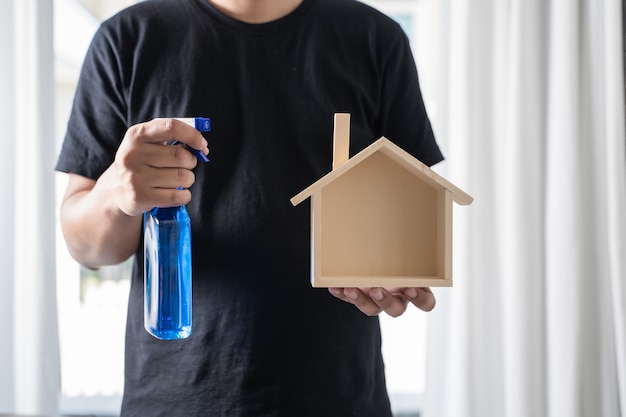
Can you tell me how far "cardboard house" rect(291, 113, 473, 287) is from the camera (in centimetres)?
81

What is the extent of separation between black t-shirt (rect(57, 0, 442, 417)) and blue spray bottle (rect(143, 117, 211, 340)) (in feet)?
0.36

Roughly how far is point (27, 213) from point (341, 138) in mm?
1064

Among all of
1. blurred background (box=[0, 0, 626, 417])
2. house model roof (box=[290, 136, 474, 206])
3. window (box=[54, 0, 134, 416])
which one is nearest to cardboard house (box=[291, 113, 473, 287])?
house model roof (box=[290, 136, 474, 206])

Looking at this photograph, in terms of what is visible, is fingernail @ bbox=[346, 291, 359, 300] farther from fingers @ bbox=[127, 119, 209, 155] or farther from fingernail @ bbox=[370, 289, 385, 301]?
fingers @ bbox=[127, 119, 209, 155]

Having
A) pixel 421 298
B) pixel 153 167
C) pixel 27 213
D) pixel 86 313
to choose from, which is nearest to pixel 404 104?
pixel 421 298

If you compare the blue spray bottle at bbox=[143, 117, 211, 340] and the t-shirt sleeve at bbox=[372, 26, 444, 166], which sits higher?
the t-shirt sleeve at bbox=[372, 26, 444, 166]

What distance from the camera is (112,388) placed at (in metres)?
1.76

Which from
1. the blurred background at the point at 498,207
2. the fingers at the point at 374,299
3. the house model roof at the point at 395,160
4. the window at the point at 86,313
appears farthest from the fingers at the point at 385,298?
the window at the point at 86,313

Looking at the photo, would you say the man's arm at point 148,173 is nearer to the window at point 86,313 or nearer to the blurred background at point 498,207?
the blurred background at point 498,207

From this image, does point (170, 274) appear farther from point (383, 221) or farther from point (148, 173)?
point (383, 221)

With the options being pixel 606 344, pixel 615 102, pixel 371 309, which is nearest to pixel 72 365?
pixel 371 309

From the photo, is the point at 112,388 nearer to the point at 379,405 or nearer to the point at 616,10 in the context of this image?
the point at 379,405

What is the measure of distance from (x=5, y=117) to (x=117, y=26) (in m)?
0.80

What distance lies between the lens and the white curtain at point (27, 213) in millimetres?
1546
